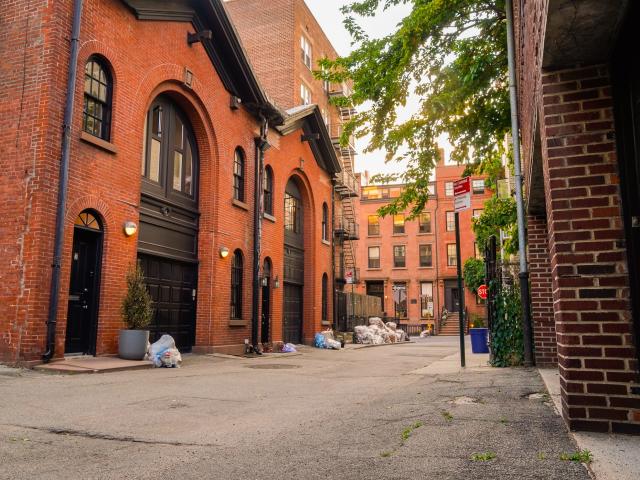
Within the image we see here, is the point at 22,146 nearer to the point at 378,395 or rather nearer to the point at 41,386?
the point at 41,386

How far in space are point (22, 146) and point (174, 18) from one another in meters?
5.95

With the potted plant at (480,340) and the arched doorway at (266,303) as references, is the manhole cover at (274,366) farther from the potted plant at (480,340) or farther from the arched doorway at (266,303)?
the arched doorway at (266,303)

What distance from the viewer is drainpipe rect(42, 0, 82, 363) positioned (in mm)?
9500

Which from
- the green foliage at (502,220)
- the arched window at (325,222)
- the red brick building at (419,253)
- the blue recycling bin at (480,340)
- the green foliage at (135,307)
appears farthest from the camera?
the red brick building at (419,253)

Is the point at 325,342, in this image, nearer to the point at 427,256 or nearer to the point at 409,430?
the point at 409,430

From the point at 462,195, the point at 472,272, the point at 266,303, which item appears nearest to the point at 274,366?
the point at 462,195

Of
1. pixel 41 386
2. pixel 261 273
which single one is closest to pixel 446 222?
pixel 261 273

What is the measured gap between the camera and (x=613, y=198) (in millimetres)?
3736

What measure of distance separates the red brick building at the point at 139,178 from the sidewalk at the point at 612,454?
8851mm

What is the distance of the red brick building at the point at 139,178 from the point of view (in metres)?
9.63

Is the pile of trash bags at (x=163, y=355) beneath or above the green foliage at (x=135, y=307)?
beneath

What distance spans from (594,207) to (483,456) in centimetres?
187

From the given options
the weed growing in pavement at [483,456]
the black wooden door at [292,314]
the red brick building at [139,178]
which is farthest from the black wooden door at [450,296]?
the weed growing in pavement at [483,456]

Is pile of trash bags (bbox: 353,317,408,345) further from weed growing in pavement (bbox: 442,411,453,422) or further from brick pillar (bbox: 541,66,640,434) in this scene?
Answer: brick pillar (bbox: 541,66,640,434)
